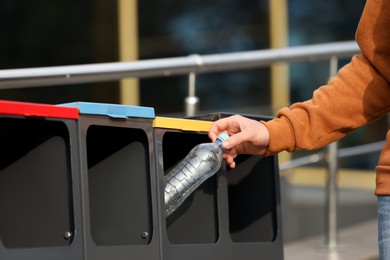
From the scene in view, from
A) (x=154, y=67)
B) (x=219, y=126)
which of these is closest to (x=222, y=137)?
(x=219, y=126)

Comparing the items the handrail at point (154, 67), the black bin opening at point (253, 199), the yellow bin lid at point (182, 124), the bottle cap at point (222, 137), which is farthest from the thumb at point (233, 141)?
the handrail at point (154, 67)

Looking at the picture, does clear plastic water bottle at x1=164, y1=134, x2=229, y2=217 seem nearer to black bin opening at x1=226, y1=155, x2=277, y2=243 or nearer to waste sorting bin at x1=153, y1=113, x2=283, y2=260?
waste sorting bin at x1=153, y1=113, x2=283, y2=260

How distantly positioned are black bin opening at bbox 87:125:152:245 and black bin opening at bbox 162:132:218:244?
0.75ft

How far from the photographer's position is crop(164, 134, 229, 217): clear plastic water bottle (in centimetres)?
240

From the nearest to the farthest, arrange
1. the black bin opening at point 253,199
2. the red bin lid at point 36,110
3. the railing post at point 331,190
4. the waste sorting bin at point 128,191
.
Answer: the red bin lid at point 36,110 < the waste sorting bin at point 128,191 < the black bin opening at point 253,199 < the railing post at point 331,190

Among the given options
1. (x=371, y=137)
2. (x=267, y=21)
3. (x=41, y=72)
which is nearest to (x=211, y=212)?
(x=41, y=72)

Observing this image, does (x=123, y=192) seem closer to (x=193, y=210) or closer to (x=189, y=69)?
(x=193, y=210)

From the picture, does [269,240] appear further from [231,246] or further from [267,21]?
[267,21]

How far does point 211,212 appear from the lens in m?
2.53

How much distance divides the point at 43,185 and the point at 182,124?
1.50 feet

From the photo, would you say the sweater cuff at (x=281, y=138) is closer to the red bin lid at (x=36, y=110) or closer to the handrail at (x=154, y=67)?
the red bin lid at (x=36, y=110)

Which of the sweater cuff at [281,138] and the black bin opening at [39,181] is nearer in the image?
the black bin opening at [39,181]

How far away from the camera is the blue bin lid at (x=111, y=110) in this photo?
2115mm

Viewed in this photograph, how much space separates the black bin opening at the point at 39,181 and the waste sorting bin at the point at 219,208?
0.27 metres
